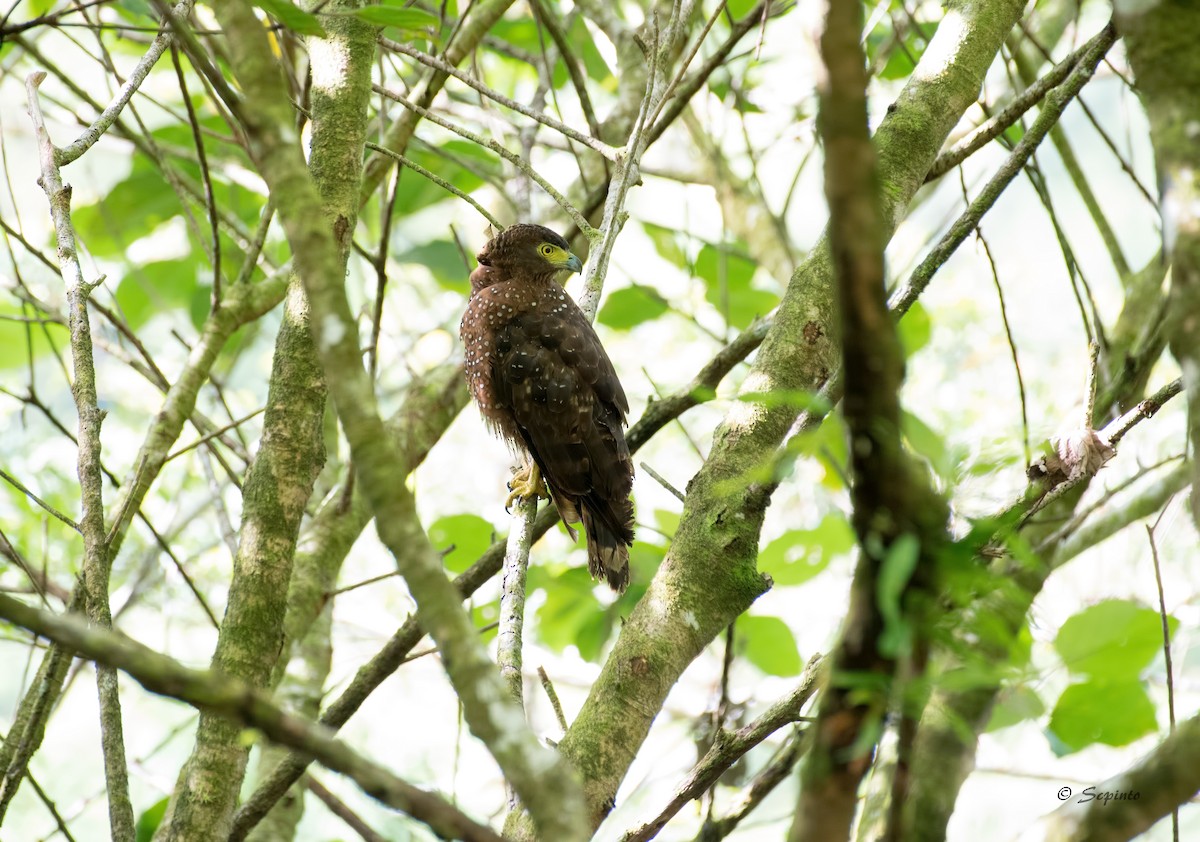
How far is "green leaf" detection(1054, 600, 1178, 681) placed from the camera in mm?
2578

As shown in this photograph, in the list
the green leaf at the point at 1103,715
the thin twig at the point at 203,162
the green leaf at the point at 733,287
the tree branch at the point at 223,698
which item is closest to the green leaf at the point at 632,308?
the green leaf at the point at 733,287

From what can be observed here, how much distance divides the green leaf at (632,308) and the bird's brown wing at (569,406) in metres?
0.48

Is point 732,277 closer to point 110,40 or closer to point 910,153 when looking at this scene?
point 910,153

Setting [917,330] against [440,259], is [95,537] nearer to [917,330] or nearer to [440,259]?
[440,259]

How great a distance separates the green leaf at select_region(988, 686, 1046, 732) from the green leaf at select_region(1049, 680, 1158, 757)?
12cm

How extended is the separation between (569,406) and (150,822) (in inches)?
85.8

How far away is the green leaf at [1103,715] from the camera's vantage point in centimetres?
295

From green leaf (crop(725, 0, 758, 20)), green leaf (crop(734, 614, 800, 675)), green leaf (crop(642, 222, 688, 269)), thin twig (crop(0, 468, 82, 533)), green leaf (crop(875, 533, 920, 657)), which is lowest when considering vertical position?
green leaf (crop(875, 533, 920, 657))

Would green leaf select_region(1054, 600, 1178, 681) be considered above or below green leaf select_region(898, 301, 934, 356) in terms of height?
below

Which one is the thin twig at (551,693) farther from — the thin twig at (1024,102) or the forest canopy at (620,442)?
the thin twig at (1024,102)

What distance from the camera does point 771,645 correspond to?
4.64m

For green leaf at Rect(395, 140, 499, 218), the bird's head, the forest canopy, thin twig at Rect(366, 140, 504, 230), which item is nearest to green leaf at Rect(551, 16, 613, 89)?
the forest canopy

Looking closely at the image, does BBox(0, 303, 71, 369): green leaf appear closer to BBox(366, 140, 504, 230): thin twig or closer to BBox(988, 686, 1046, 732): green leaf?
BBox(366, 140, 504, 230): thin twig

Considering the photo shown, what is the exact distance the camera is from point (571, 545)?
26.0 ft
